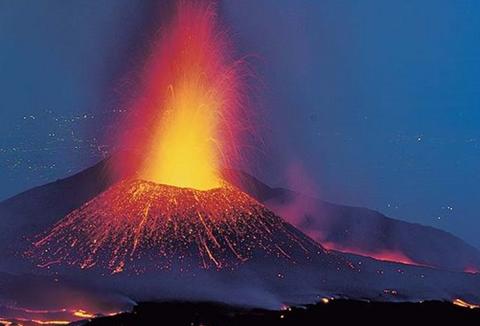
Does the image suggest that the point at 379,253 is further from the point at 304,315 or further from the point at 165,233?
the point at 304,315

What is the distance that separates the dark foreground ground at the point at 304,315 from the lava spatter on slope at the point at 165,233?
9.59ft

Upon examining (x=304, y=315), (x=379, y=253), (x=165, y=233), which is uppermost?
(x=379, y=253)

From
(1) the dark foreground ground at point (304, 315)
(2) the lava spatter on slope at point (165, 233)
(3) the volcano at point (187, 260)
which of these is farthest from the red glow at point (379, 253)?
(1) the dark foreground ground at point (304, 315)

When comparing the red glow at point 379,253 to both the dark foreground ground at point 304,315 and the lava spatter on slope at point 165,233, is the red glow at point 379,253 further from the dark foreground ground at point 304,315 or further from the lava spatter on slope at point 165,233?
the dark foreground ground at point 304,315

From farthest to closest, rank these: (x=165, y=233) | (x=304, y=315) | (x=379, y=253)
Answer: (x=379, y=253) < (x=165, y=233) < (x=304, y=315)

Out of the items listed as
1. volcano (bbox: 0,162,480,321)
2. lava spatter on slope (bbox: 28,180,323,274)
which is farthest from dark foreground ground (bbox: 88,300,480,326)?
lava spatter on slope (bbox: 28,180,323,274)

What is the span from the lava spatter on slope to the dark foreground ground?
2922 mm

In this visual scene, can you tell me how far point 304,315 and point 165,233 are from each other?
554 centimetres

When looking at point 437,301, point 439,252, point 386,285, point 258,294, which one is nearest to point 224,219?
point 258,294

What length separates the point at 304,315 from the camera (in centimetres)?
1598

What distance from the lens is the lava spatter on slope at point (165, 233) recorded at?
18.5 metres

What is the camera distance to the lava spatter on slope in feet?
60.7

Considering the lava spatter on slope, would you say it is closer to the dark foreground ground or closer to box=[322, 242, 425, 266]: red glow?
the dark foreground ground

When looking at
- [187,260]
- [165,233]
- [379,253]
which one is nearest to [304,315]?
[187,260]
